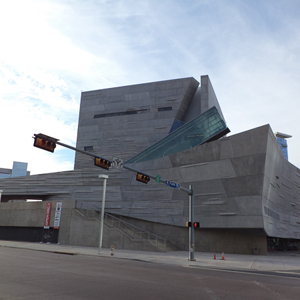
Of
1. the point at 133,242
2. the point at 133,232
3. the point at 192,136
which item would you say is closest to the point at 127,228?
the point at 133,232

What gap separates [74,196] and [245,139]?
23.9 meters

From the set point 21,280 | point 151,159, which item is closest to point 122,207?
point 151,159

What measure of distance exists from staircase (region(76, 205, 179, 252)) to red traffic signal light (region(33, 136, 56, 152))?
1898cm

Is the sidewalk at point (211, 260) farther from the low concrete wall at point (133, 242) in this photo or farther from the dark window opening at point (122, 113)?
the dark window opening at point (122, 113)

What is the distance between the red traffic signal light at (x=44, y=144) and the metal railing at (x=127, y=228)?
63.4ft

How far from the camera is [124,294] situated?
26.8 feet

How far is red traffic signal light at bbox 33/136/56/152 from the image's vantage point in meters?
13.6

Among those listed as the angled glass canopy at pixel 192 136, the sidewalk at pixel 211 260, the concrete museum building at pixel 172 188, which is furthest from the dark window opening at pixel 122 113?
the sidewalk at pixel 211 260

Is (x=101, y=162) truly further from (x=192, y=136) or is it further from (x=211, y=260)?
(x=192, y=136)

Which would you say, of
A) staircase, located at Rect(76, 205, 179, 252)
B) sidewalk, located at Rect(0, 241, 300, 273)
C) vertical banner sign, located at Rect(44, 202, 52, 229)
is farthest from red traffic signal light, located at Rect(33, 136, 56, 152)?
vertical banner sign, located at Rect(44, 202, 52, 229)

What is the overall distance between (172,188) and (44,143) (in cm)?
2240

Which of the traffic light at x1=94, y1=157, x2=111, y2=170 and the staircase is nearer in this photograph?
the traffic light at x1=94, y1=157, x2=111, y2=170

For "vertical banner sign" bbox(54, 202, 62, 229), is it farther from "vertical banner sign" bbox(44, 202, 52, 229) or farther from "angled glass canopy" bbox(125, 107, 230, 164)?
"angled glass canopy" bbox(125, 107, 230, 164)

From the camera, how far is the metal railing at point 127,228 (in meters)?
31.5
